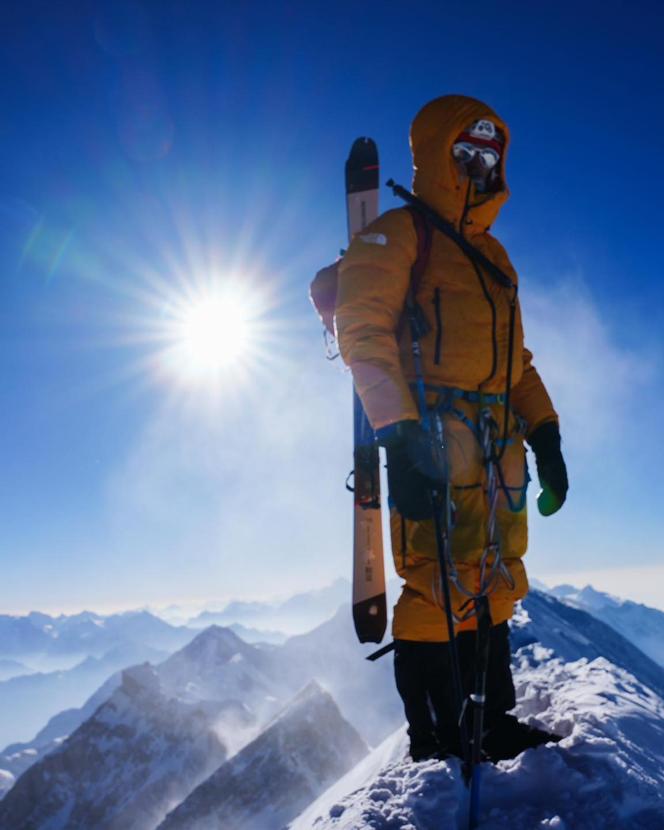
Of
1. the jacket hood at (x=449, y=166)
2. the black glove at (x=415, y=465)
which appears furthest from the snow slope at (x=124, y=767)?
the jacket hood at (x=449, y=166)

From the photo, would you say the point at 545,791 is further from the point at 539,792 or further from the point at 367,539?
the point at 367,539

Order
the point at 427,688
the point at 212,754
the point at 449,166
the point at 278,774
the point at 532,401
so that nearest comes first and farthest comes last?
the point at 427,688, the point at 449,166, the point at 532,401, the point at 278,774, the point at 212,754

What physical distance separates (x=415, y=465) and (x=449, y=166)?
246 centimetres

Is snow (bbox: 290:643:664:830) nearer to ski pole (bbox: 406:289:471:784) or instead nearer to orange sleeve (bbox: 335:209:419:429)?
ski pole (bbox: 406:289:471:784)

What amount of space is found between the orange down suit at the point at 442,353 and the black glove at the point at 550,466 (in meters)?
0.35

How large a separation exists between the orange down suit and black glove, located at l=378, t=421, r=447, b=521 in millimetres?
105

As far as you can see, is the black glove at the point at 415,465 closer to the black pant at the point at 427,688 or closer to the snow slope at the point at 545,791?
the black pant at the point at 427,688

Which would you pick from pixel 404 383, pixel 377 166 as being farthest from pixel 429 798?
pixel 377 166

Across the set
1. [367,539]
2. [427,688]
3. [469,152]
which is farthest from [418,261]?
[367,539]

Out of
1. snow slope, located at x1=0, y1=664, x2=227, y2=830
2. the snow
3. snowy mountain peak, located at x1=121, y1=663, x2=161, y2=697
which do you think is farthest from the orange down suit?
snowy mountain peak, located at x1=121, y1=663, x2=161, y2=697

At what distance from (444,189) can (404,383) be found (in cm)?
181

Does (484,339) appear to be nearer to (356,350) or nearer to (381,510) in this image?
(356,350)

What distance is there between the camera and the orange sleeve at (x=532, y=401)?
4559 millimetres

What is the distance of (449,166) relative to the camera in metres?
4.26
